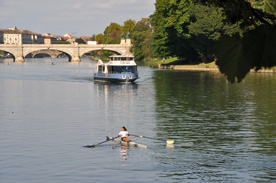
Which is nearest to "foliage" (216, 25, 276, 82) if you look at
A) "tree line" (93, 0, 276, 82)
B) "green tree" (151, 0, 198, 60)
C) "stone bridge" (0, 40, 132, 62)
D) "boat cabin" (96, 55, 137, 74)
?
"tree line" (93, 0, 276, 82)

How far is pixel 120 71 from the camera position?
7862 cm

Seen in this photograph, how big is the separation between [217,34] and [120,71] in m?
28.9

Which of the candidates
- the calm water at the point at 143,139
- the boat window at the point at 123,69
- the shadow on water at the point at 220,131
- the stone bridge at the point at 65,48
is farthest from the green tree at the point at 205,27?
the stone bridge at the point at 65,48

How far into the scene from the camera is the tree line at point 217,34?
4.53 m

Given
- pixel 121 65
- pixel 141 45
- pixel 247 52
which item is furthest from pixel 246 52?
pixel 141 45

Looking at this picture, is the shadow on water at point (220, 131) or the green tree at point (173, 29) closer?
the shadow on water at point (220, 131)

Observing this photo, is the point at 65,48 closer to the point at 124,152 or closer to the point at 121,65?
the point at 121,65

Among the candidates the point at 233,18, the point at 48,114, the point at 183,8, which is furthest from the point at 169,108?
the point at 183,8

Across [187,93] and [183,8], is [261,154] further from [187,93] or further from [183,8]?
[183,8]

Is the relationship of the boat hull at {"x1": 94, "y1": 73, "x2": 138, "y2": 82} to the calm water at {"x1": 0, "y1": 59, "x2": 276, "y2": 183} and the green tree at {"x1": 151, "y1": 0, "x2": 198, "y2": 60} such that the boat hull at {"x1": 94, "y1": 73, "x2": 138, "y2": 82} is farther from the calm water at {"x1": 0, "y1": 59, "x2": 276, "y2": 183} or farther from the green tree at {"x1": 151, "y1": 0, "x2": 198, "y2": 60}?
the green tree at {"x1": 151, "y1": 0, "x2": 198, "y2": 60}

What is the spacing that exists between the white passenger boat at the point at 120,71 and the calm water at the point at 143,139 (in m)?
17.8

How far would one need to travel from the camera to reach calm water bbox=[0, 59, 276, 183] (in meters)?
20.9

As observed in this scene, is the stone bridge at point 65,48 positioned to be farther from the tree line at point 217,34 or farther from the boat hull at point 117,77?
the boat hull at point 117,77

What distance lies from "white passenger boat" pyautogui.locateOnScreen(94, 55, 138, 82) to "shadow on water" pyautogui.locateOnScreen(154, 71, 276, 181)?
17.1 metres
